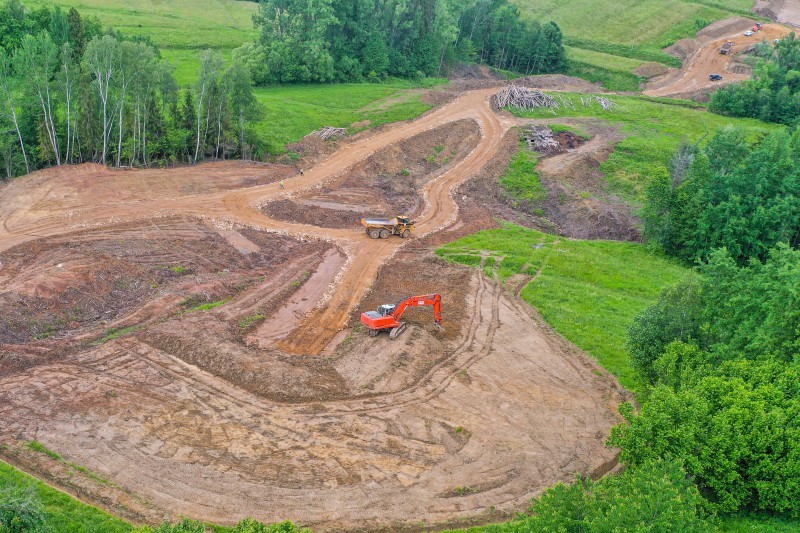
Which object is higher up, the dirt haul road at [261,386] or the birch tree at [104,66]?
the birch tree at [104,66]

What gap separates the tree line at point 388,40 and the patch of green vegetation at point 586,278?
147 ft

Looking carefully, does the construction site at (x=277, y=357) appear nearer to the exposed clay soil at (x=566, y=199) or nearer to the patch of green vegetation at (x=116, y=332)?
the patch of green vegetation at (x=116, y=332)

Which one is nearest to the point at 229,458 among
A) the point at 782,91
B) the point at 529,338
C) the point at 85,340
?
the point at 85,340

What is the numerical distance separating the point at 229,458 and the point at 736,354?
21.9 meters

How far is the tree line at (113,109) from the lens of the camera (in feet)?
168

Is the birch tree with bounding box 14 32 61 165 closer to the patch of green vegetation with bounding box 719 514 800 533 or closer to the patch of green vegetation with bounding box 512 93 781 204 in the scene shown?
the patch of green vegetation with bounding box 512 93 781 204

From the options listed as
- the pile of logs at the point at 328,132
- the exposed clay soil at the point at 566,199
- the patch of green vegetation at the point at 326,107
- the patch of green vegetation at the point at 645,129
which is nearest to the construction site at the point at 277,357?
the exposed clay soil at the point at 566,199

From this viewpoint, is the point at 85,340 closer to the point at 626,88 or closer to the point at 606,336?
the point at 606,336

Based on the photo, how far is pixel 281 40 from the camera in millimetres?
84062

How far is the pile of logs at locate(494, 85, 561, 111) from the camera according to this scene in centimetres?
→ 8219

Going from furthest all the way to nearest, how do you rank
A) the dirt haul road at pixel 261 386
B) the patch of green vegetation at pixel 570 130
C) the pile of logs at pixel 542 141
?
1. the patch of green vegetation at pixel 570 130
2. the pile of logs at pixel 542 141
3. the dirt haul road at pixel 261 386

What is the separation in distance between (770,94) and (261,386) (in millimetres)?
83815

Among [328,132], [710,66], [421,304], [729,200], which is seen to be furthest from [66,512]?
[710,66]

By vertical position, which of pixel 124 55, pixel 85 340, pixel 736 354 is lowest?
pixel 85 340
